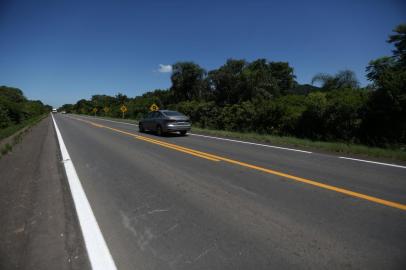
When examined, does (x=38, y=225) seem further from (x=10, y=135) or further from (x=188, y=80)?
(x=188, y=80)

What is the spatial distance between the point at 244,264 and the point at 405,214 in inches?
113

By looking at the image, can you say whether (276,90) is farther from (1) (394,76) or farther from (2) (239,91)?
(1) (394,76)

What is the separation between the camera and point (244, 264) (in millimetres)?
2441

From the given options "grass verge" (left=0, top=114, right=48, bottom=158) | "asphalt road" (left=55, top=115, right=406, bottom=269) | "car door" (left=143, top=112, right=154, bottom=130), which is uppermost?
"car door" (left=143, top=112, right=154, bottom=130)

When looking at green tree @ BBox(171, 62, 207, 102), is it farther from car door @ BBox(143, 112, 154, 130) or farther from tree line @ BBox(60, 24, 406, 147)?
car door @ BBox(143, 112, 154, 130)

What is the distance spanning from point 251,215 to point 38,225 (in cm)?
316

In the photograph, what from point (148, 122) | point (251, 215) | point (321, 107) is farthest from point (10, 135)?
point (321, 107)

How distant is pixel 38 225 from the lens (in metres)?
3.33

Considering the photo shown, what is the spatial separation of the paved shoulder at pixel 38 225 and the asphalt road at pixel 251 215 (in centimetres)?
42

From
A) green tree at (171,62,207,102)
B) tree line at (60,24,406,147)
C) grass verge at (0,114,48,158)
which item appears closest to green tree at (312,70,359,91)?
tree line at (60,24,406,147)

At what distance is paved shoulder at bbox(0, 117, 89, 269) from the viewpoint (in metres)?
2.56

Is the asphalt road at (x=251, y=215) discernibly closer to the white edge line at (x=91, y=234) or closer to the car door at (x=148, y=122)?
the white edge line at (x=91, y=234)

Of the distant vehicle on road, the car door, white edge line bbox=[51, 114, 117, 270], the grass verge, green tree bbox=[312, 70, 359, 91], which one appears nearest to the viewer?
white edge line bbox=[51, 114, 117, 270]

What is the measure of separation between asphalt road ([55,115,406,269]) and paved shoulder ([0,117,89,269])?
16.4 inches
